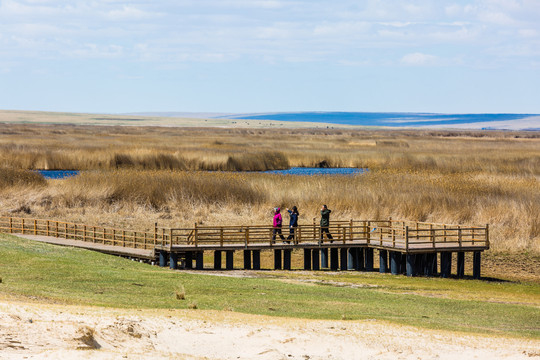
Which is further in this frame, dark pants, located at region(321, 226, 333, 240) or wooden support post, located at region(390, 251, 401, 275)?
dark pants, located at region(321, 226, 333, 240)

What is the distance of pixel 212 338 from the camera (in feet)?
57.5

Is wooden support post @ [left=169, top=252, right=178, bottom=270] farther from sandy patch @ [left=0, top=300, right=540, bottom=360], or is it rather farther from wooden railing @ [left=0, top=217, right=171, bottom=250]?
sandy patch @ [left=0, top=300, right=540, bottom=360]

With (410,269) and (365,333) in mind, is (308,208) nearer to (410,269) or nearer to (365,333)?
(410,269)

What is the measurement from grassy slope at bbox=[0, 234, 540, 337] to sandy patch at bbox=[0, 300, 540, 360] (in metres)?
2.18

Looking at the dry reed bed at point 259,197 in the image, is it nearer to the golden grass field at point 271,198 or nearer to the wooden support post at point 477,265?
the golden grass field at point 271,198

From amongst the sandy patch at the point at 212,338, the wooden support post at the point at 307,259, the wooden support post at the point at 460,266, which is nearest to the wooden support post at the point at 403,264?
the wooden support post at the point at 460,266

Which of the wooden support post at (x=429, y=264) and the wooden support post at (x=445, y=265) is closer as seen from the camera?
the wooden support post at (x=445, y=265)

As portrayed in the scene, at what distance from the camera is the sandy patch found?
15.4 metres

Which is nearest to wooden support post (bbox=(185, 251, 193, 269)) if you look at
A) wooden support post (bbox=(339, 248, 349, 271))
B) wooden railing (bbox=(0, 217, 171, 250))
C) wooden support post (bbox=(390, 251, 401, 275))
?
wooden railing (bbox=(0, 217, 171, 250))

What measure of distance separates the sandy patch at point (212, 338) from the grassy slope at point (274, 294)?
2.18m

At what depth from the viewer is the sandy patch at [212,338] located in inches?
606

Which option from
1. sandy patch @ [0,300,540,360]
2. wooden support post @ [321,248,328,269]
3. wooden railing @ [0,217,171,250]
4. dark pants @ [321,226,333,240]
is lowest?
wooden support post @ [321,248,328,269]

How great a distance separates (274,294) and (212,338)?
356 inches

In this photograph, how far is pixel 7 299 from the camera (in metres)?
20.3
